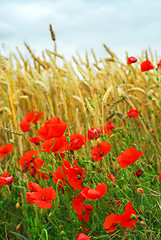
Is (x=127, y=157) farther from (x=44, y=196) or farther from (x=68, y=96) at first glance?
(x=68, y=96)

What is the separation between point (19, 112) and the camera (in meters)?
2.02

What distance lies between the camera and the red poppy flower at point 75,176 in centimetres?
90

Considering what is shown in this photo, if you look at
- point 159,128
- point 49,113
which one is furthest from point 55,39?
point 159,128

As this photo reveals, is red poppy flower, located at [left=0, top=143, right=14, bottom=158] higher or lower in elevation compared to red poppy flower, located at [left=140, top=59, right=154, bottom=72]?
lower

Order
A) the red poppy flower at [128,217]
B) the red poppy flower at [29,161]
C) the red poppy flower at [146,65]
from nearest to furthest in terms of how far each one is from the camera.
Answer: the red poppy flower at [128,217], the red poppy flower at [29,161], the red poppy flower at [146,65]

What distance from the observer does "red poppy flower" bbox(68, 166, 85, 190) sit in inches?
35.6

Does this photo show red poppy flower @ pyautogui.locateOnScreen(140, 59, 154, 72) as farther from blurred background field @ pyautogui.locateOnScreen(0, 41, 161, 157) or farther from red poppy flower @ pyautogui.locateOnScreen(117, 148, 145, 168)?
red poppy flower @ pyautogui.locateOnScreen(117, 148, 145, 168)

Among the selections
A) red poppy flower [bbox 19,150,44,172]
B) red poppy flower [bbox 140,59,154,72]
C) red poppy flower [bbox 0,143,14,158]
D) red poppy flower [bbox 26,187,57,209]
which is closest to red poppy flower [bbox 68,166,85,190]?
red poppy flower [bbox 26,187,57,209]

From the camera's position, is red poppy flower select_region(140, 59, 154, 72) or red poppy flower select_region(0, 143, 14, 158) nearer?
red poppy flower select_region(0, 143, 14, 158)

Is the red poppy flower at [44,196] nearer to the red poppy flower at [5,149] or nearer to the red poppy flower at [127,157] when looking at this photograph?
the red poppy flower at [127,157]

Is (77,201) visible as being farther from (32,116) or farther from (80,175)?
(32,116)

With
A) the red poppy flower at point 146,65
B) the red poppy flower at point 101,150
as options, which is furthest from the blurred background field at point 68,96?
the red poppy flower at point 101,150

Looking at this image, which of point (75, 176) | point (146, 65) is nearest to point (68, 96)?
point (146, 65)

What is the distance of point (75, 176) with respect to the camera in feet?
3.02
